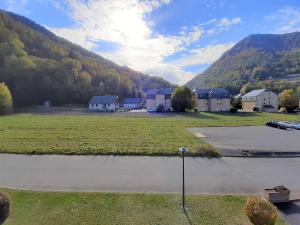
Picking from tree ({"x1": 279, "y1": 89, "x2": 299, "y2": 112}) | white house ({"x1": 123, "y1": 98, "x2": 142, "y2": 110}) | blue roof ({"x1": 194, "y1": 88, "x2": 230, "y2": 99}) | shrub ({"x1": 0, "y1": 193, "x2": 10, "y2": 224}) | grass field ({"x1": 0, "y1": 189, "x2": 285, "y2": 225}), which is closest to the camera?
shrub ({"x1": 0, "y1": 193, "x2": 10, "y2": 224})

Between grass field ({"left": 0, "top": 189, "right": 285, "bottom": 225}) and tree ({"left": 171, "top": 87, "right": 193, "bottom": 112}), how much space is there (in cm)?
5541

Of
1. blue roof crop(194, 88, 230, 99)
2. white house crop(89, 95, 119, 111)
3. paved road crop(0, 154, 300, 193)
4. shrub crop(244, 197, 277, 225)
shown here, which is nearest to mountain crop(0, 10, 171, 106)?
white house crop(89, 95, 119, 111)

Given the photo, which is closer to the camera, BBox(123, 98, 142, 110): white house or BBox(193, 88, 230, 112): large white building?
BBox(193, 88, 230, 112): large white building

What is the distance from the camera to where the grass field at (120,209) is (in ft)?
31.4

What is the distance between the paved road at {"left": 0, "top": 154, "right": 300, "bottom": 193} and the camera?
1301cm

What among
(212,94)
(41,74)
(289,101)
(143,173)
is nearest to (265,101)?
(289,101)

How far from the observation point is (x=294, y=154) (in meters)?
20.9

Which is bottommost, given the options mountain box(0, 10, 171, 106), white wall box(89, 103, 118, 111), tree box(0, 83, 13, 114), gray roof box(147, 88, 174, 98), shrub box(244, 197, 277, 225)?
shrub box(244, 197, 277, 225)

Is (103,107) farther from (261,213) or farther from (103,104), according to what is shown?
(261,213)

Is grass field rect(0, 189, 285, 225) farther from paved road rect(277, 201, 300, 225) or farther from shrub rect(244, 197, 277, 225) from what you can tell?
shrub rect(244, 197, 277, 225)

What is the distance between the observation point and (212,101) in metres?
79.4

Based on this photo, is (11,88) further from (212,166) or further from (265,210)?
(265,210)

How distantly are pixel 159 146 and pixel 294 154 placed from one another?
9.76 meters

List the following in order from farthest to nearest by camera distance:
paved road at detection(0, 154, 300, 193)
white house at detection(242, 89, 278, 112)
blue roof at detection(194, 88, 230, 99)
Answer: white house at detection(242, 89, 278, 112) → blue roof at detection(194, 88, 230, 99) → paved road at detection(0, 154, 300, 193)
